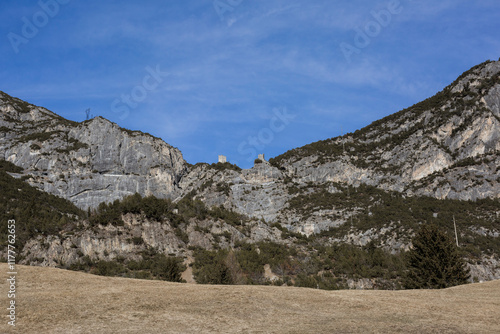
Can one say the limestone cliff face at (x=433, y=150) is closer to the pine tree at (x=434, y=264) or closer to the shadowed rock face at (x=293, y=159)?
the shadowed rock face at (x=293, y=159)

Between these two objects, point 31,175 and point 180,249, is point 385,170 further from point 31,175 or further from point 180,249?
point 31,175

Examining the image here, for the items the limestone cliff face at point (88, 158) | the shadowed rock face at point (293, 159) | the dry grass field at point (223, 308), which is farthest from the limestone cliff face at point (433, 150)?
the dry grass field at point (223, 308)

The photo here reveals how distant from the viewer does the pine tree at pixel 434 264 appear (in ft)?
181

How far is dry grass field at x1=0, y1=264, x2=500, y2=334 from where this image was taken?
23656 mm

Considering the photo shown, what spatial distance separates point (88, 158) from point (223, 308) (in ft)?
511

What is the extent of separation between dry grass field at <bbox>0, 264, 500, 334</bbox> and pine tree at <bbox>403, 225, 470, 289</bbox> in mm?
18620

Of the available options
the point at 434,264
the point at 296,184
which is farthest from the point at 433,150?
the point at 434,264

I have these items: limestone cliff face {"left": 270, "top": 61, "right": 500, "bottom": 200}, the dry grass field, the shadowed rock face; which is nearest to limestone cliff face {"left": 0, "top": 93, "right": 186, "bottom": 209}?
the shadowed rock face

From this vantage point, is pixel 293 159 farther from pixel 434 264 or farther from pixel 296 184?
pixel 434 264

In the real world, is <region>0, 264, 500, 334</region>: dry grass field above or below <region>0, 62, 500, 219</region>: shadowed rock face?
below

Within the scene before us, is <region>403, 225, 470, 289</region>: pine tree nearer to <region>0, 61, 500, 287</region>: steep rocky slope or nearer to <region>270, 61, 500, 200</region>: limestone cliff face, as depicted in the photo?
<region>0, 61, 500, 287</region>: steep rocky slope

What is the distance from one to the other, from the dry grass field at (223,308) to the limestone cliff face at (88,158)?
132110mm

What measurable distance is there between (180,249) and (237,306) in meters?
70.9

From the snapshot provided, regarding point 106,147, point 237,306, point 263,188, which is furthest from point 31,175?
point 237,306
